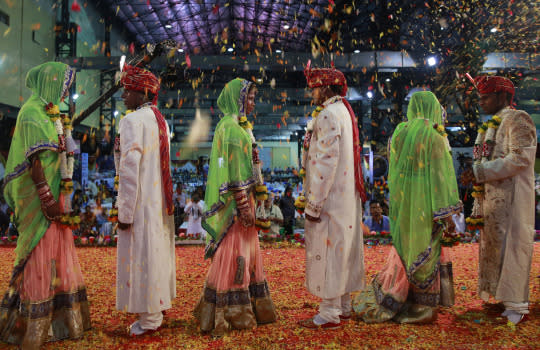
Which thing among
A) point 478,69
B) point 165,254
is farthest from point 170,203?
point 478,69

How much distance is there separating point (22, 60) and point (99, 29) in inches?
217

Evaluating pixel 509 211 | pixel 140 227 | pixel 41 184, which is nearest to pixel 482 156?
pixel 509 211

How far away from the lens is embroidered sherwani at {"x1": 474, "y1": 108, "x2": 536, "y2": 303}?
10.5 ft

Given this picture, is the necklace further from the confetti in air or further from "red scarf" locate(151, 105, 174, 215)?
the confetti in air

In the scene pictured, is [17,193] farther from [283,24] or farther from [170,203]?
[283,24]

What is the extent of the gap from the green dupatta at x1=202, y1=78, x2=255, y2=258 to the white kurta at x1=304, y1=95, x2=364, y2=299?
0.51 meters

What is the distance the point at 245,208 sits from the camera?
10.1 ft

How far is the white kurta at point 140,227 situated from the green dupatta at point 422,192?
188 cm

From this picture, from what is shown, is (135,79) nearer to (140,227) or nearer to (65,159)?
(65,159)

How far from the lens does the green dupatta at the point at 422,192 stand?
3.20m

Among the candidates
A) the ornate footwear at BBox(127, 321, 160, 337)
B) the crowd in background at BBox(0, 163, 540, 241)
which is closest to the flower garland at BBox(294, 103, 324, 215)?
the ornate footwear at BBox(127, 321, 160, 337)

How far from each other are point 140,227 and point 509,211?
281 cm

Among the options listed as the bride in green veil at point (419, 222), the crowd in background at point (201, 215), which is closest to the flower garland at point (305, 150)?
the bride in green veil at point (419, 222)

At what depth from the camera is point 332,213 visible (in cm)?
301
